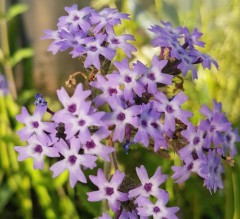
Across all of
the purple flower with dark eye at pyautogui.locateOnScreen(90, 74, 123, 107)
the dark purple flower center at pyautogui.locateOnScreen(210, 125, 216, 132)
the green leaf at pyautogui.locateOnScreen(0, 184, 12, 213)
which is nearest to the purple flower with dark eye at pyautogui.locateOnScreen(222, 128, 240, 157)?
the dark purple flower center at pyautogui.locateOnScreen(210, 125, 216, 132)

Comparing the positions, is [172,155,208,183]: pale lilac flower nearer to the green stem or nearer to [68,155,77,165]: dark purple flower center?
[68,155,77,165]: dark purple flower center

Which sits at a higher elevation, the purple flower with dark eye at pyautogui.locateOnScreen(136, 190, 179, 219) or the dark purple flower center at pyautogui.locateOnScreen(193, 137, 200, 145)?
the dark purple flower center at pyautogui.locateOnScreen(193, 137, 200, 145)

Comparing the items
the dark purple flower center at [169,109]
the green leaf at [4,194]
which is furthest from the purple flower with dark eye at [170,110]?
the green leaf at [4,194]

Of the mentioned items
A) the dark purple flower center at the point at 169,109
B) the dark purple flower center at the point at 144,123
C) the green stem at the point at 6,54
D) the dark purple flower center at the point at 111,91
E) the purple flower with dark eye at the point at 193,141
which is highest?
the dark purple flower center at the point at 111,91

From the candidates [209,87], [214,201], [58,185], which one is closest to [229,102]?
[209,87]

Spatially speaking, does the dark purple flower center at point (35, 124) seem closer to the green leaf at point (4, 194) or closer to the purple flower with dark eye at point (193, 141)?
the purple flower with dark eye at point (193, 141)

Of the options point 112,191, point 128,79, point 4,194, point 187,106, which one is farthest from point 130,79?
point 4,194
